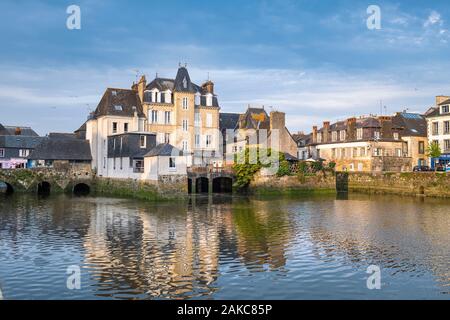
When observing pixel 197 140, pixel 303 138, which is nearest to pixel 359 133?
pixel 303 138

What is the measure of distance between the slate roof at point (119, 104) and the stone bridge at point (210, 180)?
36.5 feet

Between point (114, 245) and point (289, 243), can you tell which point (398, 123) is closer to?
point (289, 243)

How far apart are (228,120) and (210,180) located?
18140 millimetres

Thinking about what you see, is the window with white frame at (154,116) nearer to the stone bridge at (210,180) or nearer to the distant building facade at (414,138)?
the stone bridge at (210,180)

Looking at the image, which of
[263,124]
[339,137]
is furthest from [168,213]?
[339,137]

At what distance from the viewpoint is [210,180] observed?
53844mm

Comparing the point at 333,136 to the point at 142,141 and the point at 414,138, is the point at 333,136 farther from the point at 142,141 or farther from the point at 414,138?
the point at 142,141

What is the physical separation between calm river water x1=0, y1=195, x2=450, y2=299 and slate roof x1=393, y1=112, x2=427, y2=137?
103 feet

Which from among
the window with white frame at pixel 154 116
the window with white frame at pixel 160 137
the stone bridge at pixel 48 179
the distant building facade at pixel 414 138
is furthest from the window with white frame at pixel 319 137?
the stone bridge at pixel 48 179

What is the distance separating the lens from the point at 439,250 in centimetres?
2044

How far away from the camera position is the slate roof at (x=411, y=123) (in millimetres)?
64706

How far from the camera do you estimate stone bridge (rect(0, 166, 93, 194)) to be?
5397 centimetres

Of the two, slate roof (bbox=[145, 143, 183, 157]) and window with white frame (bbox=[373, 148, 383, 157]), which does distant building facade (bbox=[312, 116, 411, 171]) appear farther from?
slate roof (bbox=[145, 143, 183, 157])
